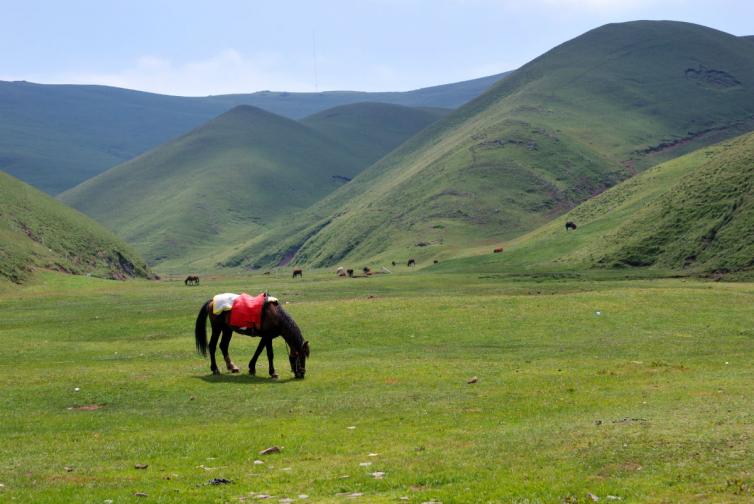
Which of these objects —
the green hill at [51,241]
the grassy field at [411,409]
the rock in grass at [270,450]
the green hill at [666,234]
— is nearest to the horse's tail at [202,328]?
the grassy field at [411,409]

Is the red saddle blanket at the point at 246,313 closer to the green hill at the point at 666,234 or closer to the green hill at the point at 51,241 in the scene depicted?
the green hill at the point at 666,234

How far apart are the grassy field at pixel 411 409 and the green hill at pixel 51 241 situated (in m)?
55.2

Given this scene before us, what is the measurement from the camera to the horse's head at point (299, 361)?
3219 cm

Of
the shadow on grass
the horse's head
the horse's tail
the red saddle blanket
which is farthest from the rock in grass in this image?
the horse's tail

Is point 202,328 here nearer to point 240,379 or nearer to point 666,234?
point 240,379

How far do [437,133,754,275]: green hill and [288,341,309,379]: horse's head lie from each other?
61871mm

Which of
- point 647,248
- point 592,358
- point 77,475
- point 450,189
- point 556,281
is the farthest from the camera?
point 450,189

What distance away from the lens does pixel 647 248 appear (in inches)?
3775

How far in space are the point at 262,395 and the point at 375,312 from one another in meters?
25.4

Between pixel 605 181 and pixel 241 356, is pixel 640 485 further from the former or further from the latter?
pixel 605 181

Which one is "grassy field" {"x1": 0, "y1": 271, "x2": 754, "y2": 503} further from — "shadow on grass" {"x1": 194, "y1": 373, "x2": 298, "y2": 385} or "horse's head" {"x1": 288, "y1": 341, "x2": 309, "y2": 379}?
"horse's head" {"x1": 288, "y1": 341, "x2": 309, "y2": 379}

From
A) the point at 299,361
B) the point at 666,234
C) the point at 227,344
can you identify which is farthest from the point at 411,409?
the point at 666,234

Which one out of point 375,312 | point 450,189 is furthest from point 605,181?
point 375,312

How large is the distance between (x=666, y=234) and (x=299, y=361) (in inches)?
2963
